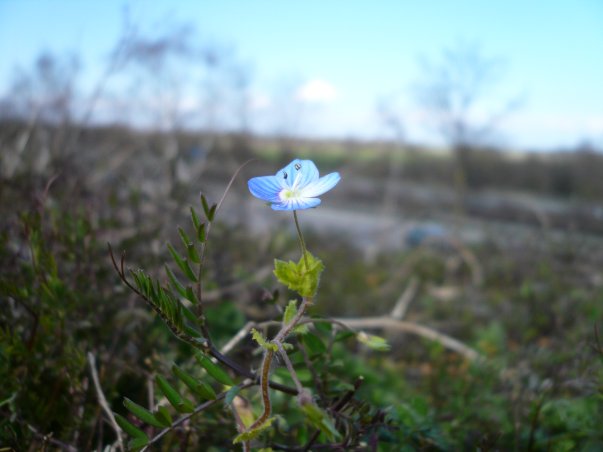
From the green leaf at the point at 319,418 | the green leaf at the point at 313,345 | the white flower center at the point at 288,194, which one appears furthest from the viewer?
the green leaf at the point at 313,345

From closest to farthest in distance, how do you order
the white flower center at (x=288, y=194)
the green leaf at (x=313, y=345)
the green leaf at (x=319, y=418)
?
the green leaf at (x=319, y=418) < the white flower center at (x=288, y=194) < the green leaf at (x=313, y=345)

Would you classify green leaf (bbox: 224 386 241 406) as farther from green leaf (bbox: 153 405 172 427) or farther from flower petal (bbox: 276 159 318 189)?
flower petal (bbox: 276 159 318 189)

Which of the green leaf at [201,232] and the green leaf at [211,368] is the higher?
the green leaf at [201,232]

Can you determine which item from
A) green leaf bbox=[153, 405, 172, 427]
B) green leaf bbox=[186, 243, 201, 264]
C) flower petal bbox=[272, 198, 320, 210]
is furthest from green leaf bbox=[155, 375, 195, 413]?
flower petal bbox=[272, 198, 320, 210]

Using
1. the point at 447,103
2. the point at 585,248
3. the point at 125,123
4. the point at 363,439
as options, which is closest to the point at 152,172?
the point at 363,439

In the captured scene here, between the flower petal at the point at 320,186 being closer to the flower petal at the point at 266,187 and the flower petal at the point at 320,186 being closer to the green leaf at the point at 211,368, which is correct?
the flower petal at the point at 266,187

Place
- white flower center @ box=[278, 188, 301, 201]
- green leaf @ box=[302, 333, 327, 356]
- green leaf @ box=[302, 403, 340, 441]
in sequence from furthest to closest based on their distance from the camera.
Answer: green leaf @ box=[302, 333, 327, 356]
white flower center @ box=[278, 188, 301, 201]
green leaf @ box=[302, 403, 340, 441]

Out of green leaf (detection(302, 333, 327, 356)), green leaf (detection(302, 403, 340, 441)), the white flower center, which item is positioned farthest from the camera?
green leaf (detection(302, 333, 327, 356))

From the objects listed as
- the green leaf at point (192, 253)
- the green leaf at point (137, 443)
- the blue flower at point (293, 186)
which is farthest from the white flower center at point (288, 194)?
the green leaf at point (137, 443)
